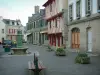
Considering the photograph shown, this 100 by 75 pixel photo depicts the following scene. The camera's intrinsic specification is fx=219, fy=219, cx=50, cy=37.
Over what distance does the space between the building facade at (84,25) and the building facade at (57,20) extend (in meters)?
2.33

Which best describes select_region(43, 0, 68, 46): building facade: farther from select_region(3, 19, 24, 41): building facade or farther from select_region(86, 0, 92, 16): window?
select_region(3, 19, 24, 41): building facade

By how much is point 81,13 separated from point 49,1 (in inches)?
708

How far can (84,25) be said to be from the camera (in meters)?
25.6

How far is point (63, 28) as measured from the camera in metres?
33.5

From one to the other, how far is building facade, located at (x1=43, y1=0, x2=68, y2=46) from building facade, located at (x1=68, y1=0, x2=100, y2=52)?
2326mm

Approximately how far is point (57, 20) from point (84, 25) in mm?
12723

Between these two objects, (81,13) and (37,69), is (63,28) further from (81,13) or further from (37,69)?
(37,69)

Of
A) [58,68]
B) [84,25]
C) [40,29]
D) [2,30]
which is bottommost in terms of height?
[58,68]

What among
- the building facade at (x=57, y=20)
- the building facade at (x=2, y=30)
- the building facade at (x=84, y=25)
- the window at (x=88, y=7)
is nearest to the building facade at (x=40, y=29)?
the building facade at (x=57, y=20)

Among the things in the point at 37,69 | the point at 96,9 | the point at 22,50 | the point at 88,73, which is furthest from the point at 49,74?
the point at 22,50

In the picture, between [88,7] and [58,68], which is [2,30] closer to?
[88,7]

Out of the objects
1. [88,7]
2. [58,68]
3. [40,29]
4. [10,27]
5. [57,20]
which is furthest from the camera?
[10,27]

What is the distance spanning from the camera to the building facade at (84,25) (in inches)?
880

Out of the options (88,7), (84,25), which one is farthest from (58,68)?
(84,25)
